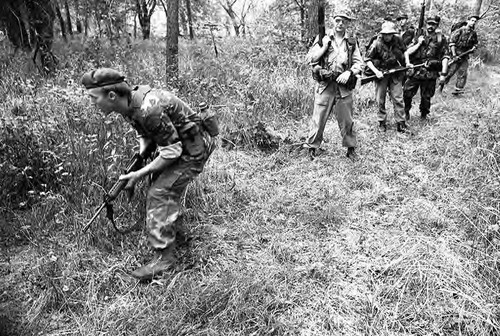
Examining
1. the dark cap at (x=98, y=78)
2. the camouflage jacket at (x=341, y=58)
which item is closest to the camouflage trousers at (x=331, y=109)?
the camouflage jacket at (x=341, y=58)

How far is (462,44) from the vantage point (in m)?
8.29

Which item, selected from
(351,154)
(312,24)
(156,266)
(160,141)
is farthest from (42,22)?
(156,266)

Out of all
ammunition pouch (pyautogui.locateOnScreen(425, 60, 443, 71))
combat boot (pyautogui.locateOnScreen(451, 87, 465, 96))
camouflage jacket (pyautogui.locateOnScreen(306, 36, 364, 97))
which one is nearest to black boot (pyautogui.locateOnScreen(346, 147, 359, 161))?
camouflage jacket (pyautogui.locateOnScreen(306, 36, 364, 97))

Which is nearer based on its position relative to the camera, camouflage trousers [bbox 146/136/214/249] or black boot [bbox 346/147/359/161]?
camouflage trousers [bbox 146/136/214/249]

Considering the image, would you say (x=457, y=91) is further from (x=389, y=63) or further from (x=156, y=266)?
(x=156, y=266)

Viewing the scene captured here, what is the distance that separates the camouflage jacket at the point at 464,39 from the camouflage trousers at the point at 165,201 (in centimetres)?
805

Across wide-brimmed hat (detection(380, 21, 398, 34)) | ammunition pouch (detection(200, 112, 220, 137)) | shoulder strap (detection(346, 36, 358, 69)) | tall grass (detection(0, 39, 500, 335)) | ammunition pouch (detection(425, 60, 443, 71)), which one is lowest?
tall grass (detection(0, 39, 500, 335))

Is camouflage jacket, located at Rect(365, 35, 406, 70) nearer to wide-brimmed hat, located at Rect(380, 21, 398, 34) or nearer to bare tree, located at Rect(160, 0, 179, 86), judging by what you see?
wide-brimmed hat, located at Rect(380, 21, 398, 34)

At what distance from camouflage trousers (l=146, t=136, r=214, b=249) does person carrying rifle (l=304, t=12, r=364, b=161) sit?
248 centimetres

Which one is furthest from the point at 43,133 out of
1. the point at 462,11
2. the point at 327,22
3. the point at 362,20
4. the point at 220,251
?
the point at 462,11

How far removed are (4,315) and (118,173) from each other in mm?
1520

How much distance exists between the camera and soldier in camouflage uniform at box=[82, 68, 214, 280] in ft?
7.79

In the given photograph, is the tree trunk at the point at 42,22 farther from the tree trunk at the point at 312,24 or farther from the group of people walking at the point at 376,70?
the tree trunk at the point at 312,24

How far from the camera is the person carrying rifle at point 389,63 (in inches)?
225
